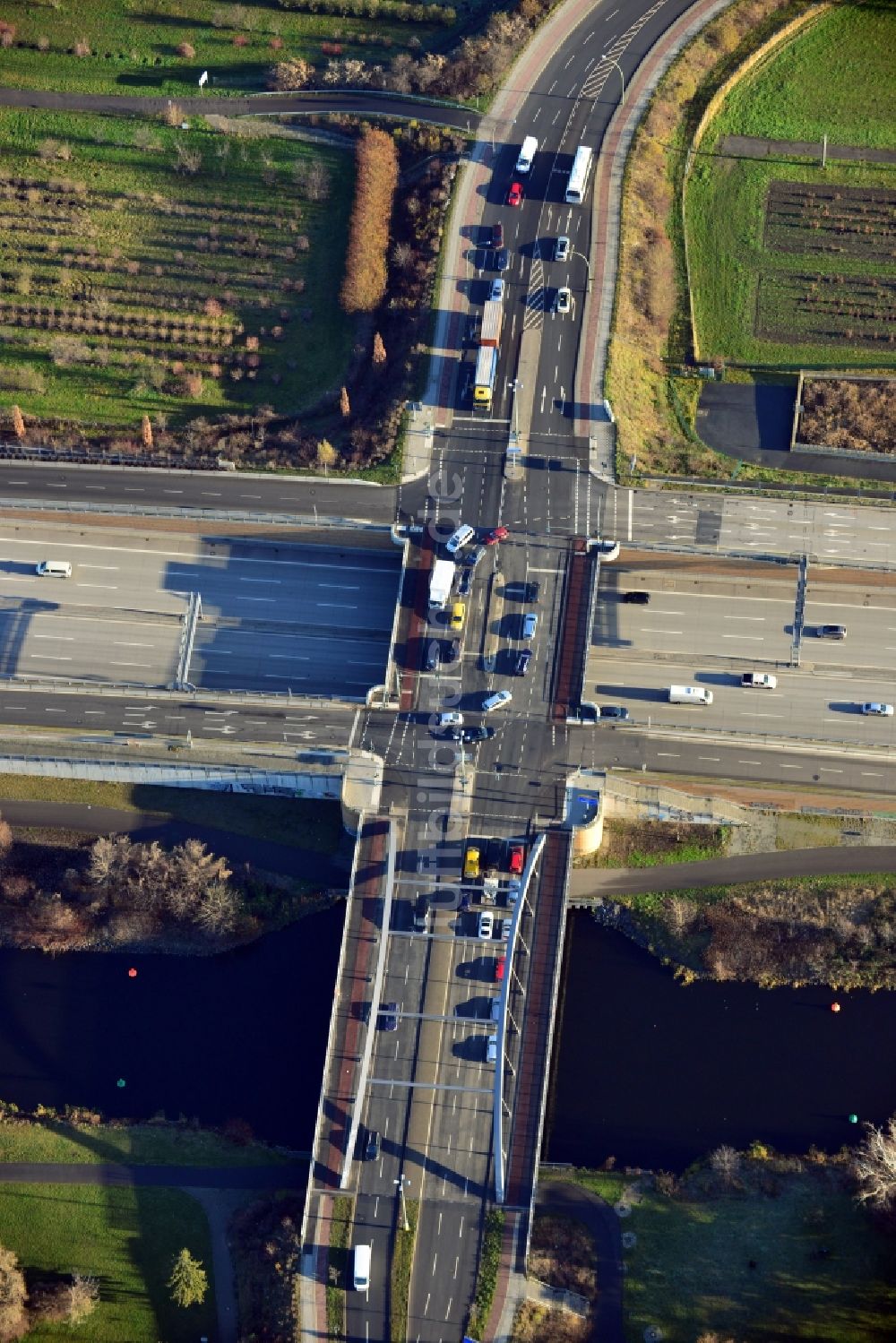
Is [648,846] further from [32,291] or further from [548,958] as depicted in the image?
[32,291]

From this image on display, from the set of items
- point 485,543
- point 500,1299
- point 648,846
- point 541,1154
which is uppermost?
point 485,543

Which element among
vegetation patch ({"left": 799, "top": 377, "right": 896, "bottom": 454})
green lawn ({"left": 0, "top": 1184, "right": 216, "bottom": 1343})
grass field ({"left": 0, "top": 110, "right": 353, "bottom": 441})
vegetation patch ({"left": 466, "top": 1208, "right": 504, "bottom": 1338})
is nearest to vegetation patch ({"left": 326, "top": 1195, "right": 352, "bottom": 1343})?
vegetation patch ({"left": 466, "top": 1208, "right": 504, "bottom": 1338})

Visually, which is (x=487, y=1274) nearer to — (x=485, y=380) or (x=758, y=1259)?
(x=758, y=1259)

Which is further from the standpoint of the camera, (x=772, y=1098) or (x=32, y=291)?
(x=32, y=291)

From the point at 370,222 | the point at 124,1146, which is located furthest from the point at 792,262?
the point at 124,1146

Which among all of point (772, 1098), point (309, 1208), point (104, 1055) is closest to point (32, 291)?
point (104, 1055)

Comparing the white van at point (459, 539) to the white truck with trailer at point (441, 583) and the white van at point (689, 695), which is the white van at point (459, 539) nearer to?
the white truck with trailer at point (441, 583)
